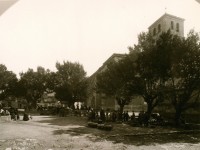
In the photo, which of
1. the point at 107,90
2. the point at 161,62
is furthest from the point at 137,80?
→ the point at 107,90

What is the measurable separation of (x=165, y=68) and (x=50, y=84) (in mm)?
46742

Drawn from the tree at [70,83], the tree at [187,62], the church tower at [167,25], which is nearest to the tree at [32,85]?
the tree at [70,83]

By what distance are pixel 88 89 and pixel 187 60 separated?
3614cm

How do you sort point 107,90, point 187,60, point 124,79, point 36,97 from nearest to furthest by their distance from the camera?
1. point 187,60
2. point 124,79
3. point 107,90
4. point 36,97

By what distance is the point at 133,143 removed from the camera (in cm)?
1761

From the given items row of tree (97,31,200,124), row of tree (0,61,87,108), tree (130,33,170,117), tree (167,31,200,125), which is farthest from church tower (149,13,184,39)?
tree (167,31,200,125)

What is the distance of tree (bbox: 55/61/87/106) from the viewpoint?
58.8 m

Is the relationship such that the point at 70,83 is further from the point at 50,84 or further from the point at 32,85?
the point at 32,85

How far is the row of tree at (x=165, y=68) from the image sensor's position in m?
27.4

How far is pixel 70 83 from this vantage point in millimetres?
59094

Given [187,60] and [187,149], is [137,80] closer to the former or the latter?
[187,60]

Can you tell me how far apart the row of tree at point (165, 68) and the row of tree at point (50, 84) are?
2671 cm

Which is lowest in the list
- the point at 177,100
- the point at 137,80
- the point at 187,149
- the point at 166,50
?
the point at 187,149

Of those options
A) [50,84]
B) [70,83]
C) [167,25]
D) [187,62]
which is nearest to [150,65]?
[187,62]
